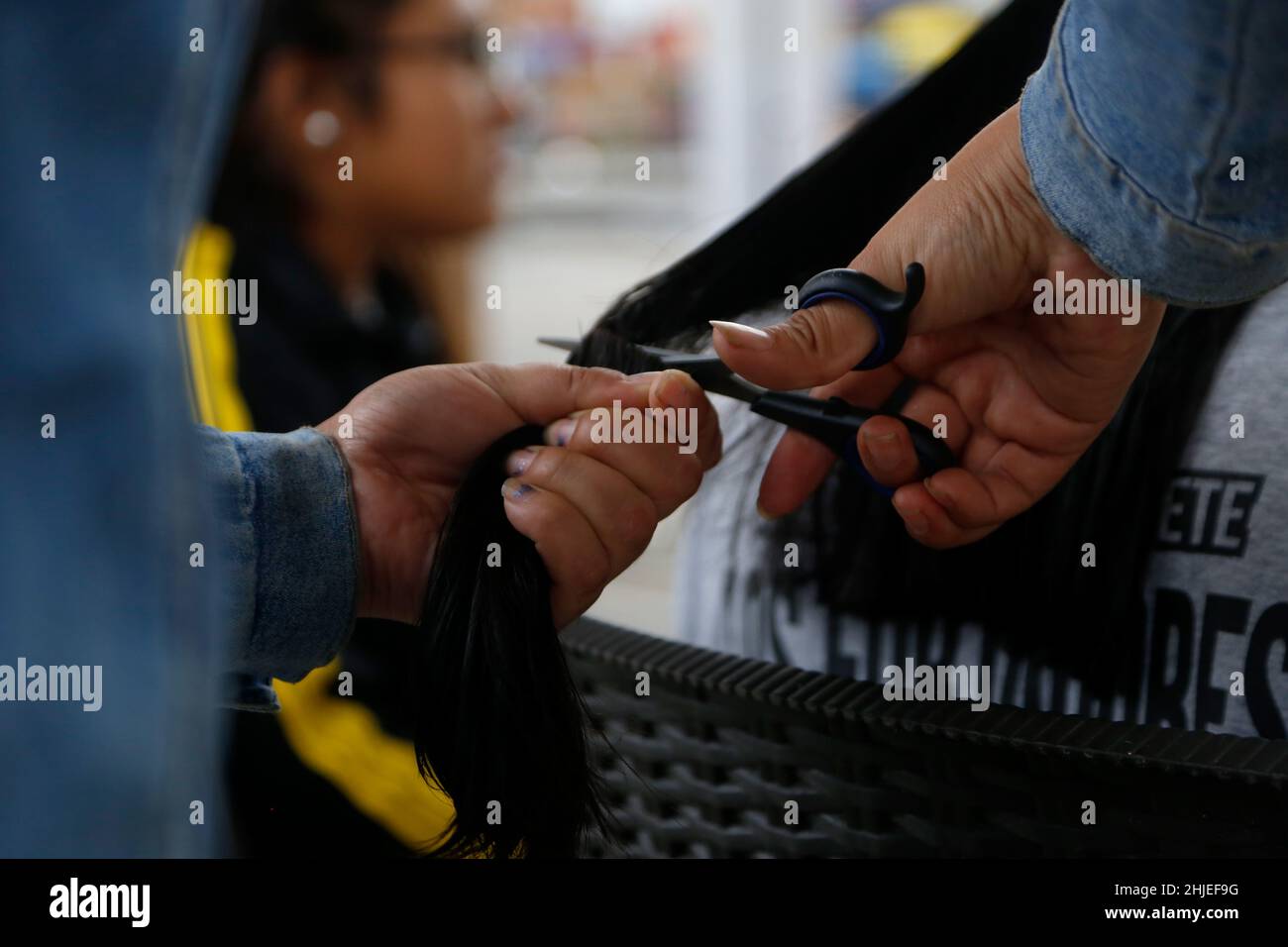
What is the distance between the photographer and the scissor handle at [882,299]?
627 millimetres

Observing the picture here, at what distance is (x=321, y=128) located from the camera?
1.30m

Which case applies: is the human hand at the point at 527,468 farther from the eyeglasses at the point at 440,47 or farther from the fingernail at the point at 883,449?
the eyeglasses at the point at 440,47

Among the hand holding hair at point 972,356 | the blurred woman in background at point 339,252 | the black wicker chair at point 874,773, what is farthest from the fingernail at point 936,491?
the blurred woman in background at point 339,252

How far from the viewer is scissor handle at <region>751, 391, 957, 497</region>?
0.68m

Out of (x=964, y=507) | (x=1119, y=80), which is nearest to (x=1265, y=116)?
(x=1119, y=80)

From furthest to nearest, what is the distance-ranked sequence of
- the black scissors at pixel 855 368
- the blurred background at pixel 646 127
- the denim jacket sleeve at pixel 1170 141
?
the blurred background at pixel 646 127, the black scissors at pixel 855 368, the denim jacket sleeve at pixel 1170 141

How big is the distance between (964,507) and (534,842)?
0.29 metres

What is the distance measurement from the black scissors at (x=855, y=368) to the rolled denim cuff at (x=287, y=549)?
0.50ft

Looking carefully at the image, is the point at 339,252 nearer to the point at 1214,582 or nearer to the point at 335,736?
the point at 335,736

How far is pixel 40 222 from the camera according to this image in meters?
0.36

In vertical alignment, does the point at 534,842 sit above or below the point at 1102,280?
below

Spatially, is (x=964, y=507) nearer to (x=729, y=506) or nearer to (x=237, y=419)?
(x=729, y=506)

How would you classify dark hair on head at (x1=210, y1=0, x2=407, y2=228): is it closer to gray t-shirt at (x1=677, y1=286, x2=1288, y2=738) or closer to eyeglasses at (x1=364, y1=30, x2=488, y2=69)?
eyeglasses at (x1=364, y1=30, x2=488, y2=69)
